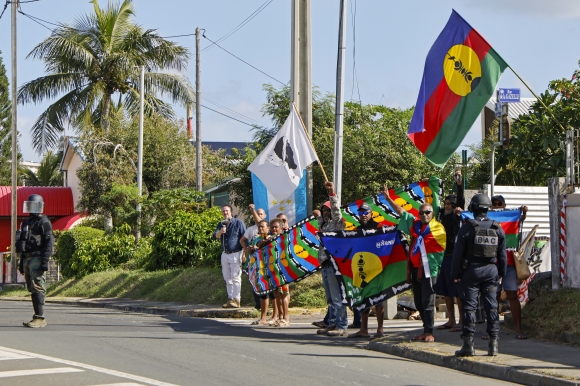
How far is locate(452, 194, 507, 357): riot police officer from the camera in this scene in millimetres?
9430

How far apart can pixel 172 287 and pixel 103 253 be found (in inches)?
272

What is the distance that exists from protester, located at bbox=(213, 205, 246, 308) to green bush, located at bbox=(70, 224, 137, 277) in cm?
1068

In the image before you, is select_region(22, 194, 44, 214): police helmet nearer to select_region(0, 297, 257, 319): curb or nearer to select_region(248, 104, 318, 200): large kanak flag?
select_region(0, 297, 257, 319): curb

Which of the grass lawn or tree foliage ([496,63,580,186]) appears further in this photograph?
tree foliage ([496,63,580,186])

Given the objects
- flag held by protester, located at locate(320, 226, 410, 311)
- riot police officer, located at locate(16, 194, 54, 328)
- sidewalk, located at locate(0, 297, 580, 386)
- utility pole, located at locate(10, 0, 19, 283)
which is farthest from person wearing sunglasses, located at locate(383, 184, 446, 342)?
utility pole, located at locate(10, 0, 19, 283)

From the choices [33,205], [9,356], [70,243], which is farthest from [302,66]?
[70,243]

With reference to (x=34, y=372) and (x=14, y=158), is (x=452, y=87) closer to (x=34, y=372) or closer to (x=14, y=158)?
(x=34, y=372)

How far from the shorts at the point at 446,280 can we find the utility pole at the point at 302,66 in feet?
18.2

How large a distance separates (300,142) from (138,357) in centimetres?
753

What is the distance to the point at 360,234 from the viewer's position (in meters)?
11.8

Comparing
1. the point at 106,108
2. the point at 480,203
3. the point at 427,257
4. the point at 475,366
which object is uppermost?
the point at 106,108

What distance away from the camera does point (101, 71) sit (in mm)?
37969

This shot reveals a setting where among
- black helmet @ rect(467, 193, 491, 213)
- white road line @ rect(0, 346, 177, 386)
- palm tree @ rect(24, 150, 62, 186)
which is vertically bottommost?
white road line @ rect(0, 346, 177, 386)

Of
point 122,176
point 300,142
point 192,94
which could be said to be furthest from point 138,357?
point 192,94
